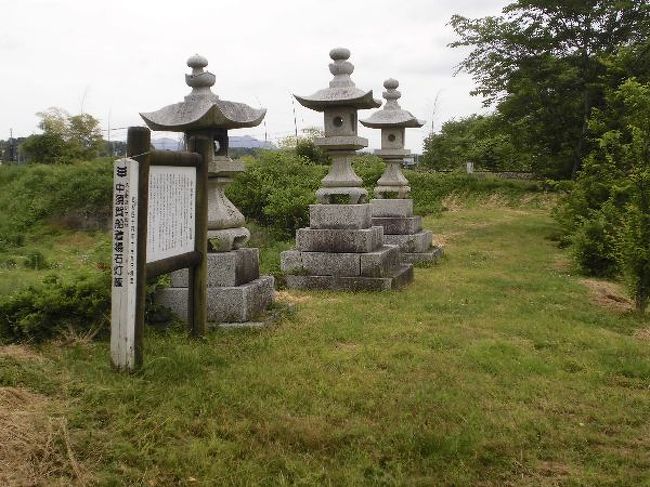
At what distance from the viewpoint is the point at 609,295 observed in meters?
8.69

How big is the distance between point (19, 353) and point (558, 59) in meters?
15.5

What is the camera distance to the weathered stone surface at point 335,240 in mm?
8508

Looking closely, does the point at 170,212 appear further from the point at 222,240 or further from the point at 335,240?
the point at 335,240

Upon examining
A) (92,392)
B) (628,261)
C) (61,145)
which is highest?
(61,145)

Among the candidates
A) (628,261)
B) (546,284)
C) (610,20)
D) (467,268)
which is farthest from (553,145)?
(628,261)

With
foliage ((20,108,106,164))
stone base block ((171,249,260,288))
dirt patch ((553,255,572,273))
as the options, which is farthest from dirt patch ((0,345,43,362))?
foliage ((20,108,106,164))

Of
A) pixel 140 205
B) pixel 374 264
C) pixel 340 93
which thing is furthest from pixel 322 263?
pixel 140 205

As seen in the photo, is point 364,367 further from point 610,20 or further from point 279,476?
point 610,20

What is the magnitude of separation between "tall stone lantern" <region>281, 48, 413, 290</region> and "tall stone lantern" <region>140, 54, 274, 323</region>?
2366 mm

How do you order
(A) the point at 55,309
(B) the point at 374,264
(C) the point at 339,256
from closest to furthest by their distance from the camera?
(A) the point at 55,309
(B) the point at 374,264
(C) the point at 339,256

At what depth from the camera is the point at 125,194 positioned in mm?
4066

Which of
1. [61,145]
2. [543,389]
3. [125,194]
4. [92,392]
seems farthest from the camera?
A: [61,145]

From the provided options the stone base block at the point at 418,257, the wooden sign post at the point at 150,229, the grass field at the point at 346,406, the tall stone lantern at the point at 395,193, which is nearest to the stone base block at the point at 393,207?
the tall stone lantern at the point at 395,193

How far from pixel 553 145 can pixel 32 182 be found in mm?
16838
